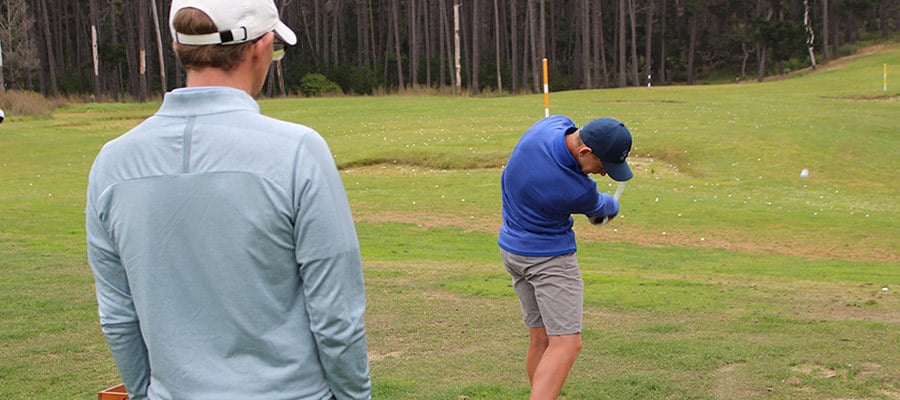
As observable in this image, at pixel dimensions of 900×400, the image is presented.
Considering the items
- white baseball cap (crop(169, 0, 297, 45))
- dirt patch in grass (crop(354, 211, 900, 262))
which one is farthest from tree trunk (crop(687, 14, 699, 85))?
white baseball cap (crop(169, 0, 297, 45))

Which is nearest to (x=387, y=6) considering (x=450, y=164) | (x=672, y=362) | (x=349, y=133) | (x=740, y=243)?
(x=349, y=133)

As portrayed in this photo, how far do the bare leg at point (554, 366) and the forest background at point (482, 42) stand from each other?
188ft

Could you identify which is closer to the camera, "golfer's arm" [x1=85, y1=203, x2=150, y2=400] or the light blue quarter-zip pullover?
the light blue quarter-zip pullover

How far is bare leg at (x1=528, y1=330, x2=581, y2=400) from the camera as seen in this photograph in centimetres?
501

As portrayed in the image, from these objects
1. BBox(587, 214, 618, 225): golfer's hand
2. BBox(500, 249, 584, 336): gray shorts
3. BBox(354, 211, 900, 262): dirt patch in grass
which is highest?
BBox(587, 214, 618, 225): golfer's hand

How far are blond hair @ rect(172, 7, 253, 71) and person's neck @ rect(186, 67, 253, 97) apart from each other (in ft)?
0.04

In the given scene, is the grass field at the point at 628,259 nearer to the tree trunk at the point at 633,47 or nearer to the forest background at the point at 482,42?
the forest background at the point at 482,42

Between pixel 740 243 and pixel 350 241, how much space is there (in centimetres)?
1265

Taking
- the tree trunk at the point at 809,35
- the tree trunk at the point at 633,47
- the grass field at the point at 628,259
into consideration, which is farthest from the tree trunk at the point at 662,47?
the grass field at the point at 628,259

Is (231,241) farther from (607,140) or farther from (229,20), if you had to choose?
(607,140)

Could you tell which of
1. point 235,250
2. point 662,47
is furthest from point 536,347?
point 662,47

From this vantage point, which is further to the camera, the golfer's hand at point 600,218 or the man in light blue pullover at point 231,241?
the golfer's hand at point 600,218

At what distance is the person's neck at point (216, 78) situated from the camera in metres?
2.45

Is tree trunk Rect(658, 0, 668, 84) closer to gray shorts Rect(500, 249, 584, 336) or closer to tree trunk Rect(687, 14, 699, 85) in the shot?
tree trunk Rect(687, 14, 699, 85)
